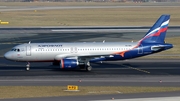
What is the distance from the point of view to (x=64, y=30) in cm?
10331

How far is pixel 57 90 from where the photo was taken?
40531 mm

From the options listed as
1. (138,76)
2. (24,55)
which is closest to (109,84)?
(138,76)

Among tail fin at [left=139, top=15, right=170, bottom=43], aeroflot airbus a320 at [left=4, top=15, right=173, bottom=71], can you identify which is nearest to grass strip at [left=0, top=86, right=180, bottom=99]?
aeroflot airbus a320 at [left=4, top=15, right=173, bottom=71]

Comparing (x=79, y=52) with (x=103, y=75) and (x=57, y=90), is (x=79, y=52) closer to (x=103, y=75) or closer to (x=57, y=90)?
(x=103, y=75)

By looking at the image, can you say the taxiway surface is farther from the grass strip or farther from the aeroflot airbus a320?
the grass strip

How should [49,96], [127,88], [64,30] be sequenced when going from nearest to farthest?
[49,96] → [127,88] → [64,30]

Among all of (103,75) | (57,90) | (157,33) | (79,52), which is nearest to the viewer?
(57,90)

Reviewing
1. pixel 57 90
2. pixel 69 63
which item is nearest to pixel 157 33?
pixel 69 63

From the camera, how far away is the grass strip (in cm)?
3838

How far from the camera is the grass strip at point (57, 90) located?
38375 mm

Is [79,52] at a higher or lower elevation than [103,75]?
higher

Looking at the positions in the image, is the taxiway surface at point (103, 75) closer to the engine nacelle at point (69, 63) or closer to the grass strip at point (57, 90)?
the engine nacelle at point (69, 63)

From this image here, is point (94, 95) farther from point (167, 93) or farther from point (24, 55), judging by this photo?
point (24, 55)

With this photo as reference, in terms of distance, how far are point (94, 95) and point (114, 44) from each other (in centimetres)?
1905
